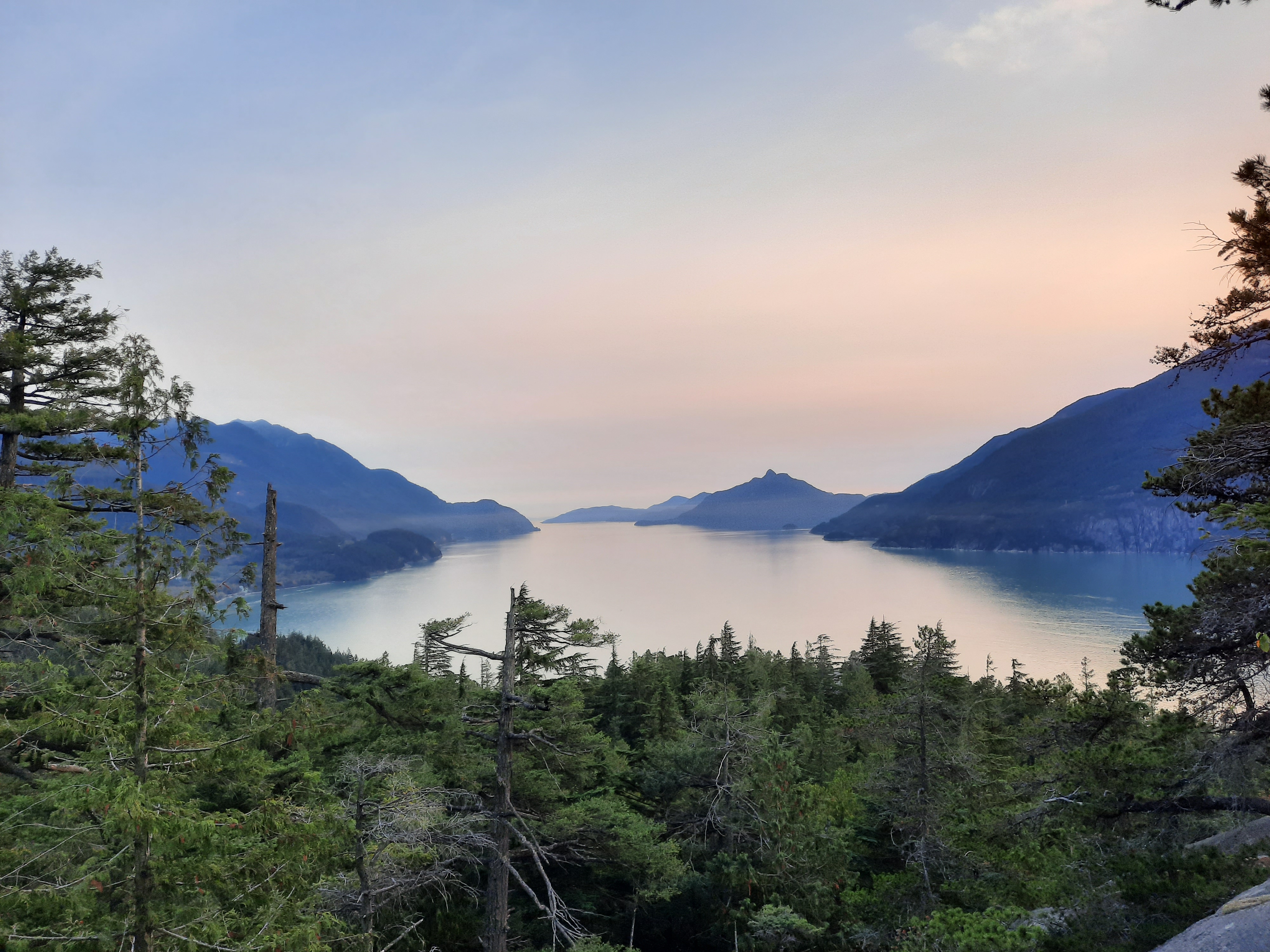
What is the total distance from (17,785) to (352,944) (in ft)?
17.1

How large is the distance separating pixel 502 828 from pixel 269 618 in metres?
7.74

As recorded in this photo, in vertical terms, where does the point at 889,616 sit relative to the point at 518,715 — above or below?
below

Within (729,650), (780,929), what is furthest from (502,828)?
(729,650)

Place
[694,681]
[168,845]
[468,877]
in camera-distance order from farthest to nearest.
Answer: [694,681] < [468,877] < [168,845]

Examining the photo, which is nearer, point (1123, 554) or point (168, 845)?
point (168, 845)

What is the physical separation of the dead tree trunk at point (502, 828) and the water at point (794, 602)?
51.1m

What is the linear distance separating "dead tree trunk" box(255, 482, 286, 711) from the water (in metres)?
46.5

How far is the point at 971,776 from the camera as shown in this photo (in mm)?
13500

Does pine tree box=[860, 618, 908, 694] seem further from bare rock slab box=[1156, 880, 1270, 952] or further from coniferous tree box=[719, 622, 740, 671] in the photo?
bare rock slab box=[1156, 880, 1270, 952]

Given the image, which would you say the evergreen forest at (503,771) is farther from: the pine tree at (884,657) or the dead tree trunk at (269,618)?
the pine tree at (884,657)

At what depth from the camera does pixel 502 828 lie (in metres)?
9.77

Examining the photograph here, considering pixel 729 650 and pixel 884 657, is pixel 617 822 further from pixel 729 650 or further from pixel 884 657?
pixel 884 657

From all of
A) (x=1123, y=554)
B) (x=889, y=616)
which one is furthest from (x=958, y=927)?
(x=1123, y=554)

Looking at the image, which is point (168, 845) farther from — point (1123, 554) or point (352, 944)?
point (1123, 554)
